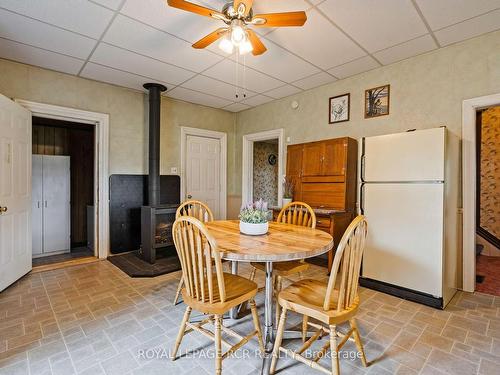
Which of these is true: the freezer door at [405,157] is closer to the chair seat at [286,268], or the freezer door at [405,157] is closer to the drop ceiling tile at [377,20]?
the drop ceiling tile at [377,20]

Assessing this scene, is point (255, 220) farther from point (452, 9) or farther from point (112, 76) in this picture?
point (112, 76)

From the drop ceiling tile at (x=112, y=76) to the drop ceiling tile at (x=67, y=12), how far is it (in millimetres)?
871

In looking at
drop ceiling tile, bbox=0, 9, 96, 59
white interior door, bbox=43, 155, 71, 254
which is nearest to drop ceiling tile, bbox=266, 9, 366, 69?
drop ceiling tile, bbox=0, 9, 96, 59

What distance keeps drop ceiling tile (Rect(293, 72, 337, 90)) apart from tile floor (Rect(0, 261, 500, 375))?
2843 mm

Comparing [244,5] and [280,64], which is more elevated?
[280,64]

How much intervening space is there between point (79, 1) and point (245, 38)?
145 centimetres

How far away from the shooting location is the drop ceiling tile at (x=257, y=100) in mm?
4594

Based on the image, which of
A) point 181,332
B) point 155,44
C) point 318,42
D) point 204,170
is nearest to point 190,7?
point 155,44

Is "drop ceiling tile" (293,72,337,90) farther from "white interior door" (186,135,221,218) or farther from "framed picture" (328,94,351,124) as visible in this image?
"white interior door" (186,135,221,218)

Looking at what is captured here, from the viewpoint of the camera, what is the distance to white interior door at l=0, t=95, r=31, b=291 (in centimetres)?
274

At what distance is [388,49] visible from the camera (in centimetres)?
295

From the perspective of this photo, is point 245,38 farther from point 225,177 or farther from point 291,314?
point 225,177

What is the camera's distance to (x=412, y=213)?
266 cm

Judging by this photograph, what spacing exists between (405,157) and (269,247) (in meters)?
1.96
